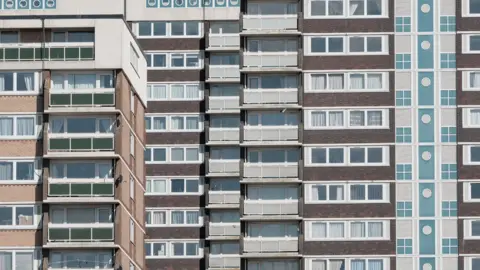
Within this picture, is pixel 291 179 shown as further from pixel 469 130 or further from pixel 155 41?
pixel 155 41

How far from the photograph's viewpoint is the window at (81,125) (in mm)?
153000

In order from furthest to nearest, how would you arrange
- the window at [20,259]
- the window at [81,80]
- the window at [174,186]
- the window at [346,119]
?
the window at [174,186] < the window at [346,119] < the window at [81,80] < the window at [20,259]

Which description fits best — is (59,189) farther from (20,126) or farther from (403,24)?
(403,24)

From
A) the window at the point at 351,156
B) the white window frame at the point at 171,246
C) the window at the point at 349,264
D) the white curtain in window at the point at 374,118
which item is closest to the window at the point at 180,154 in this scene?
the white window frame at the point at 171,246

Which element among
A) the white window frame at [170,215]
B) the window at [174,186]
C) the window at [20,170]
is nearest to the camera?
the window at [20,170]

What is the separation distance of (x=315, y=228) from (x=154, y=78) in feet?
95.7

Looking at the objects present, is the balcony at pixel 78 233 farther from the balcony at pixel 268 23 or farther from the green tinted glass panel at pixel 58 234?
the balcony at pixel 268 23

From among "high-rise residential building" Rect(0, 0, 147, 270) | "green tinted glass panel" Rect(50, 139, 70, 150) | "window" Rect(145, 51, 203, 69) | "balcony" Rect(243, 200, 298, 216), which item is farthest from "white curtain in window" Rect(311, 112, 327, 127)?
"window" Rect(145, 51, 203, 69)

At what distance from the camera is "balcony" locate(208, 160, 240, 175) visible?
626ft

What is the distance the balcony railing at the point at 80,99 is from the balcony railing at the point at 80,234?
22.5 ft

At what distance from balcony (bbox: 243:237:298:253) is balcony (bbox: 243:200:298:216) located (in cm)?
162

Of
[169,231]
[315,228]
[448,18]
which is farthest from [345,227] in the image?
[169,231]

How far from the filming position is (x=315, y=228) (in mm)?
167625

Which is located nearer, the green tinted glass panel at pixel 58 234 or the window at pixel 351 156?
the green tinted glass panel at pixel 58 234
